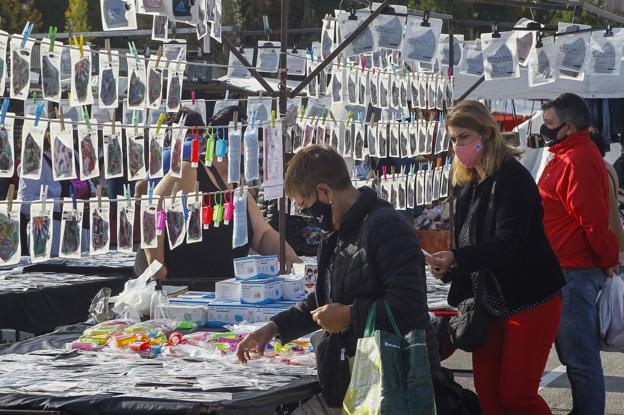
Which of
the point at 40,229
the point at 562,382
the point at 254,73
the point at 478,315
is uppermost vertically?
the point at 254,73

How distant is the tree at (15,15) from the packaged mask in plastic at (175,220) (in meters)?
21.7

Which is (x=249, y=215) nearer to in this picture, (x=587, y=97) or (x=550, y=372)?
(x=550, y=372)

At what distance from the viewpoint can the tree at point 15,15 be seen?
85.5ft

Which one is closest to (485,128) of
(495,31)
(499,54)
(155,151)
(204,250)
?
(155,151)

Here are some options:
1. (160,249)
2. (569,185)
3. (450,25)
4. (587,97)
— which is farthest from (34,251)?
(587,97)

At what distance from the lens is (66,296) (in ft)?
18.8

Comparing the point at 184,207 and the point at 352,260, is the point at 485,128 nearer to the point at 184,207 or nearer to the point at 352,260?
the point at 352,260

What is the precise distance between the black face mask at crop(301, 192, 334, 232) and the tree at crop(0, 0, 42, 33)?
2333 cm

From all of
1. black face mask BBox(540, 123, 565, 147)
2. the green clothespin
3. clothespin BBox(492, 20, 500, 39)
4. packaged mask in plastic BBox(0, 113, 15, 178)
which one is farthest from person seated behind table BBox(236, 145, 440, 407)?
clothespin BBox(492, 20, 500, 39)

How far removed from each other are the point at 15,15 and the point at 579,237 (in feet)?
80.1

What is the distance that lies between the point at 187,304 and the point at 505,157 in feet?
5.43

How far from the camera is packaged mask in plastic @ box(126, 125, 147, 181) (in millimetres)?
4806

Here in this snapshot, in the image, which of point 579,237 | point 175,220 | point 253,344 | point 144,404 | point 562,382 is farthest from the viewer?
point 562,382

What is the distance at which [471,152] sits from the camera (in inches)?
163
